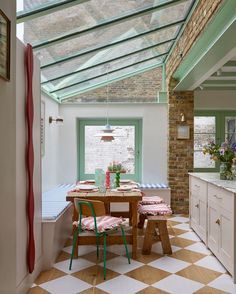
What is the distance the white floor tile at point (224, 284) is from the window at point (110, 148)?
3.57 m

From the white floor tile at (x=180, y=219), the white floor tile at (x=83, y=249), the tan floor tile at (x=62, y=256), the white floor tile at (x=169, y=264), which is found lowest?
the white floor tile at (x=83, y=249)

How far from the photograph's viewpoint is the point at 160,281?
2980mm

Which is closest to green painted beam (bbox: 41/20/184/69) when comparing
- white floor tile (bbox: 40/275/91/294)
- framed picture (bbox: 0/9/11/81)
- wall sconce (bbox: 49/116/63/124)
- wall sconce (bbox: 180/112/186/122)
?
wall sconce (bbox: 49/116/63/124)

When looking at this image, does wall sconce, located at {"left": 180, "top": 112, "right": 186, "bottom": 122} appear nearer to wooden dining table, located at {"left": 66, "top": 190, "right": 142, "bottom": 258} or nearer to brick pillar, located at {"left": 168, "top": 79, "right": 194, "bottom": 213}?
brick pillar, located at {"left": 168, "top": 79, "right": 194, "bottom": 213}

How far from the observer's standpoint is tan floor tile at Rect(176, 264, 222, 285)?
3027 mm

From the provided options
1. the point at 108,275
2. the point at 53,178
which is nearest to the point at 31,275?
the point at 108,275

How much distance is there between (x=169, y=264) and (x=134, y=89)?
12.9 feet

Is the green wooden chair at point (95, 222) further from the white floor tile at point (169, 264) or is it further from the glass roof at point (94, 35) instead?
the glass roof at point (94, 35)

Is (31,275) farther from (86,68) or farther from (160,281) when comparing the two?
(86,68)

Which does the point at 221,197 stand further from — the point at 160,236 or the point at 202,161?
the point at 202,161

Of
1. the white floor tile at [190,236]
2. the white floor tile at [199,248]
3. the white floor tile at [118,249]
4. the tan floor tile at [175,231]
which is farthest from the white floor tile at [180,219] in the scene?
the white floor tile at [118,249]

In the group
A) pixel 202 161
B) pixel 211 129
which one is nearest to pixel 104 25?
pixel 211 129

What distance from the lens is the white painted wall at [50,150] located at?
5223 mm

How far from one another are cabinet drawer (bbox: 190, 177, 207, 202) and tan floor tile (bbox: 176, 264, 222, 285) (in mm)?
962
